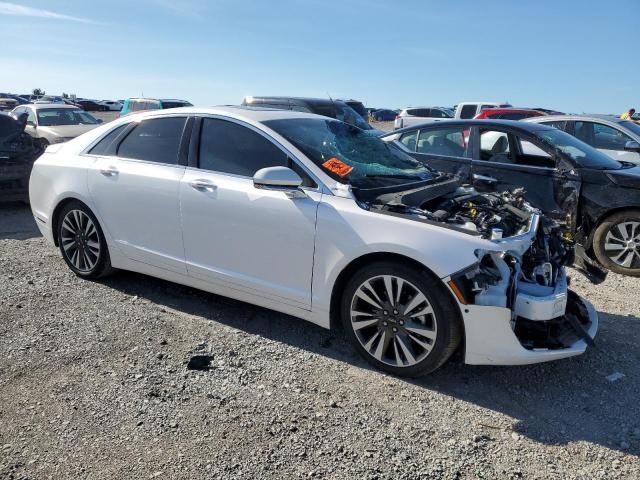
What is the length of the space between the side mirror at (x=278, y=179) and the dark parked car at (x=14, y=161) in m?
6.29

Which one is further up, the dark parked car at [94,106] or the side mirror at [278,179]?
the side mirror at [278,179]

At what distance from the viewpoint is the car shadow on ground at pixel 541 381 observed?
3020mm

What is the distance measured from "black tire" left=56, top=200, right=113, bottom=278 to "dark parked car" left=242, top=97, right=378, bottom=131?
889cm

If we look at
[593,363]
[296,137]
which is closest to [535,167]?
[593,363]

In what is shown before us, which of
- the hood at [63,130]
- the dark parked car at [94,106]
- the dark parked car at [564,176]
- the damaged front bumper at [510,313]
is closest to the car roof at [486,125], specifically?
the dark parked car at [564,176]

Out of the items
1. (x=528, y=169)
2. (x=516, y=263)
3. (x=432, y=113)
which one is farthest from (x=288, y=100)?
(x=432, y=113)

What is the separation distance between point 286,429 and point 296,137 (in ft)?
6.74

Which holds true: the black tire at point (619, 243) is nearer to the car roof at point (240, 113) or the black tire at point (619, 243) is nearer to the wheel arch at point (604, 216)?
the wheel arch at point (604, 216)

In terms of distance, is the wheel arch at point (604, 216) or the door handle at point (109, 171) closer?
the door handle at point (109, 171)

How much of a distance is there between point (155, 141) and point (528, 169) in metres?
4.16

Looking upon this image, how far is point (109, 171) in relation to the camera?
463 centimetres

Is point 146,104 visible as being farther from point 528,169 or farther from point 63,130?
point 528,169

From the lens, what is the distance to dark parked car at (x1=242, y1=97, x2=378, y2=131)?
44.4 feet

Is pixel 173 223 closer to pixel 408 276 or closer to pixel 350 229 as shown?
pixel 350 229
